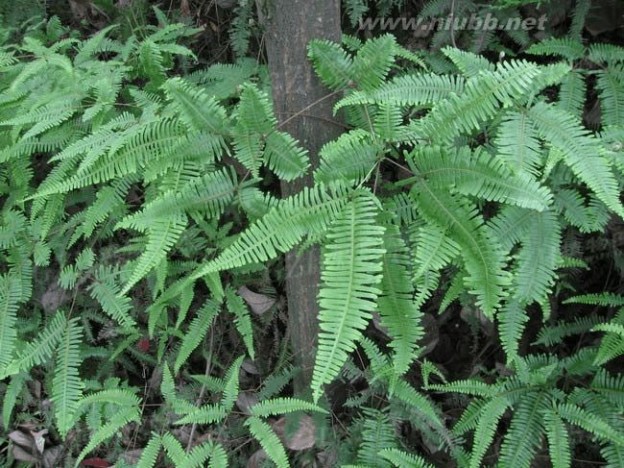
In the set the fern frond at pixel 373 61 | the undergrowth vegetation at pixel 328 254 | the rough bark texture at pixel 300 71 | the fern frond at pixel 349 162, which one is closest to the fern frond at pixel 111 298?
the undergrowth vegetation at pixel 328 254

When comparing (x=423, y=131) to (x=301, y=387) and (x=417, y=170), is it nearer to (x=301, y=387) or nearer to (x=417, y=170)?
(x=417, y=170)

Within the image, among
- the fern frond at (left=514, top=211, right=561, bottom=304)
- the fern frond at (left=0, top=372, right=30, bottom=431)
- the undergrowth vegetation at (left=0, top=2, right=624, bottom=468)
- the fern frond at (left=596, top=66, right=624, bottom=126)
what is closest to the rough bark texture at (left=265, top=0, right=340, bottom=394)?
the undergrowth vegetation at (left=0, top=2, right=624, bottom=468)

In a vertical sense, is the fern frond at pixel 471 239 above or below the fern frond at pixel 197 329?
above

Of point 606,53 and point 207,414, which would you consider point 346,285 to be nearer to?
point 207,414

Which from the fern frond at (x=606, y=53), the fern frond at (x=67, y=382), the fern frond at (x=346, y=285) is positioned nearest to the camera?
the fern frond at (x=346, y=285)

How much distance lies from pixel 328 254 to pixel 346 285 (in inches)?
4.3

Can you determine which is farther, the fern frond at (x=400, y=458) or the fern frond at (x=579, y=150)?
the fern frond at (x=400, y=458)

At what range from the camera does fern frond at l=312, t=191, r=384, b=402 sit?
4.98 feet

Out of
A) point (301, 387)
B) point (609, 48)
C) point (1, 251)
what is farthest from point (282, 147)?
point (1, 251)

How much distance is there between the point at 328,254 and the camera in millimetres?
1598

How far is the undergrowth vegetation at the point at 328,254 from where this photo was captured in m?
1.71

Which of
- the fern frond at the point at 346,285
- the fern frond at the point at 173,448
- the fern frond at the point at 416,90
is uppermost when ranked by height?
the fern frond at the point at 416,90

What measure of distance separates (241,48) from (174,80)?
1537 mm

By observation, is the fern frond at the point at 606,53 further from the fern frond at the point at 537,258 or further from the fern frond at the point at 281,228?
the fern frond at the point at 281,228
